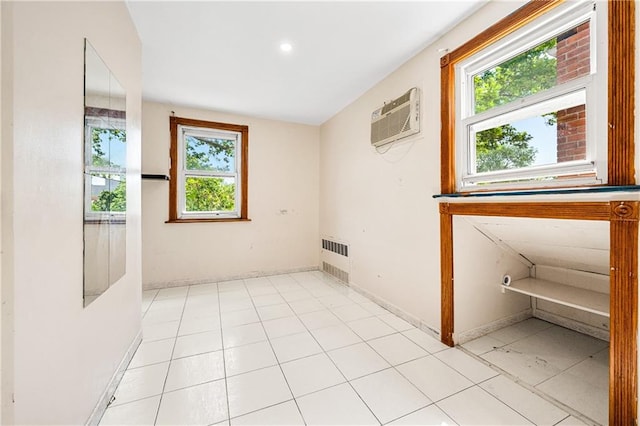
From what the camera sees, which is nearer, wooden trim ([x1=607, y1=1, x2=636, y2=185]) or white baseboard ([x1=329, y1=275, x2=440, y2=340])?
wooden trim ([x1=607, y1=1, x2=636, y2=185])

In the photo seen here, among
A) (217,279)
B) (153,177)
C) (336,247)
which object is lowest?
(217,279)

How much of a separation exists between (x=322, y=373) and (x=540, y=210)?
1.84m

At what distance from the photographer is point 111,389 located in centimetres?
160

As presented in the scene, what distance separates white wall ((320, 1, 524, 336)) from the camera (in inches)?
90.0

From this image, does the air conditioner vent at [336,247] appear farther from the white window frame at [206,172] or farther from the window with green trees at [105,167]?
the window with green trees at [105,167]

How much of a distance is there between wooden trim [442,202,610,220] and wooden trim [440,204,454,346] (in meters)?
0.10

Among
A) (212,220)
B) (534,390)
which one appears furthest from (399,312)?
(212,220)

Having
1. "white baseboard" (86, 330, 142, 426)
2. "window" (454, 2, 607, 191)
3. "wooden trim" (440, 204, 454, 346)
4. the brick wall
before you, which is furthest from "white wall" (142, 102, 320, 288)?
the brick wall

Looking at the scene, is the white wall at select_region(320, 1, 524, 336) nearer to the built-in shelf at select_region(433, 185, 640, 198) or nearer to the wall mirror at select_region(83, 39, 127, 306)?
the built-in shelf at select_region(433, 185, 640, 198)

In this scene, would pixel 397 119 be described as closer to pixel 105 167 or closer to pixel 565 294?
pixel 565 294

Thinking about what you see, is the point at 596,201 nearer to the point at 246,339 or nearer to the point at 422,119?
the point at 422,119

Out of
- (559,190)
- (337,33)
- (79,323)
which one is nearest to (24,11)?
(79,323)

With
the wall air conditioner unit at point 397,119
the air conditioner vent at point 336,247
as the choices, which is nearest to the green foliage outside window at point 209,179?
the air conditioner vent at point 336,247

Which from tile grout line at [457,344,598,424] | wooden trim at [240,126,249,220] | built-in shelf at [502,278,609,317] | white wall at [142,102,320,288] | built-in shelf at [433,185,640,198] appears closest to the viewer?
built-in shelf at [433,185,640,198]
